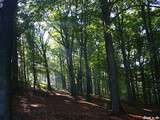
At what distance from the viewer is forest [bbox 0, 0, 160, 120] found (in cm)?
864

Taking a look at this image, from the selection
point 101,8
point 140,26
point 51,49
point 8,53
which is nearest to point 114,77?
point 101,8

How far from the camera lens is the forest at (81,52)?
8641 mm

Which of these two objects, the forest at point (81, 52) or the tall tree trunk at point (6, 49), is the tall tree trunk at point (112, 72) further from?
the tall tree trunk at point (6, 49)

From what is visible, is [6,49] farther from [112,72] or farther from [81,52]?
[81,52]

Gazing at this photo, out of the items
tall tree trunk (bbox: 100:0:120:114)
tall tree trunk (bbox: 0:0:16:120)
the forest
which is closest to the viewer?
tall tree trunk (bbox: 0:0:16:120)

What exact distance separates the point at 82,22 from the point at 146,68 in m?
15.9

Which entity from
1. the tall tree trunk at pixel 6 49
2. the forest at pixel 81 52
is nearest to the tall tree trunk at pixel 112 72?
the forest at pixel 81 52

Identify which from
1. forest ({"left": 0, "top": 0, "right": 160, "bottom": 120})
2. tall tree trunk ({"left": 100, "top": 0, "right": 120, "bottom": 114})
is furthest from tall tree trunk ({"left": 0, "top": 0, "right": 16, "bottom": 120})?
tall tree trunk ({"left": 100, "top": 0, "right": 120, "bottom": 114})

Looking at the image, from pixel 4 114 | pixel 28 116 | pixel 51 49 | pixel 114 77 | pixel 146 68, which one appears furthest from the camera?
pixel 51 49

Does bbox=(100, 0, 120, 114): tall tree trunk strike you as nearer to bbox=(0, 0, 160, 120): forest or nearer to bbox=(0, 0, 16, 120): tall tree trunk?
bbox=(0, 0, 160, 120): forest

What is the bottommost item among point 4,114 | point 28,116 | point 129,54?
point 28,116

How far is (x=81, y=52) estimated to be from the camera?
115 feet

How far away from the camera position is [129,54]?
41531 mm

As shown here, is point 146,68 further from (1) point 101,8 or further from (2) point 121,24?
(1) point 101,8
